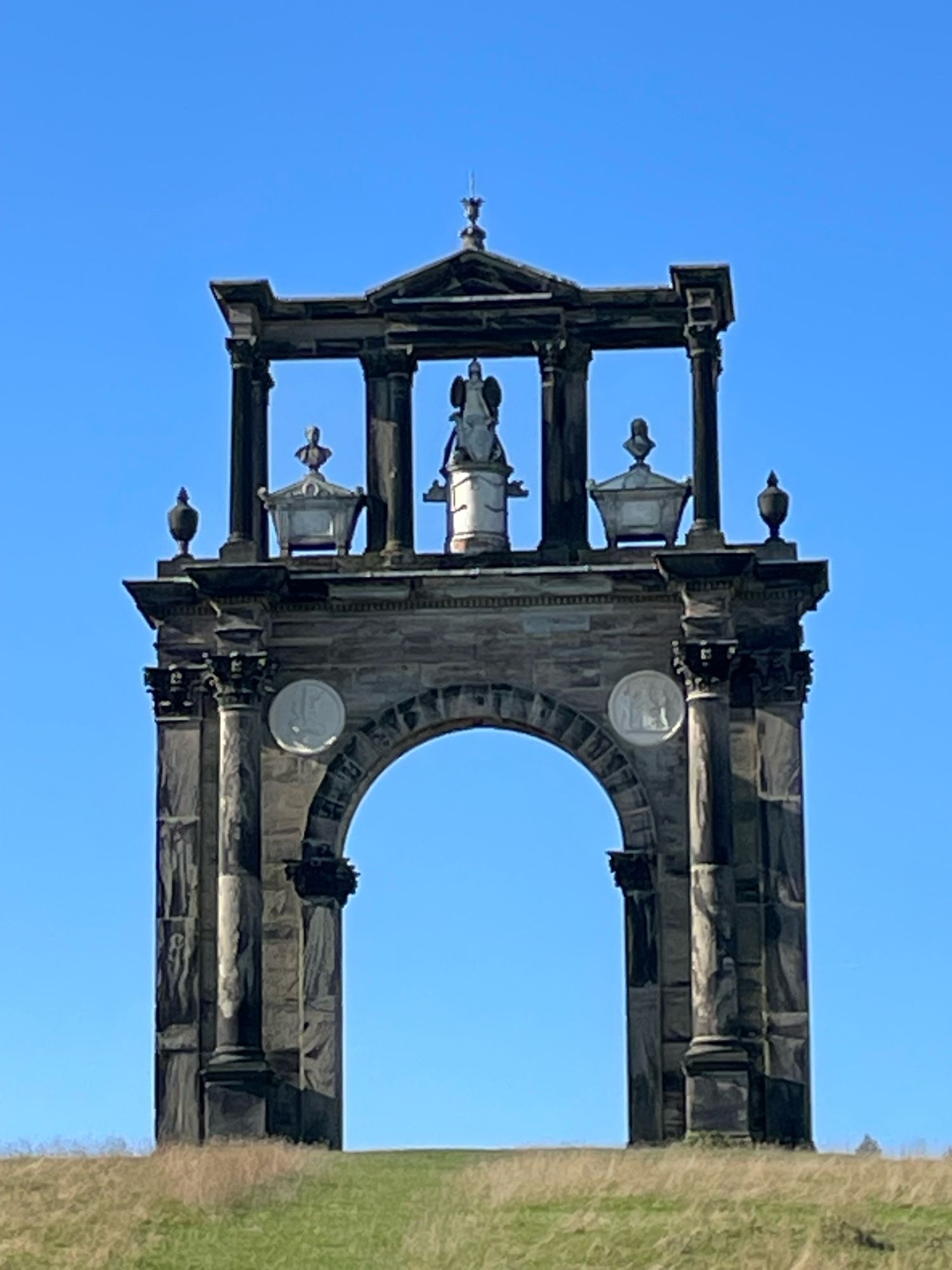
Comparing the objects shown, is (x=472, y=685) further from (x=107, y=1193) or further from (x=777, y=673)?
(x=107, y=1193)

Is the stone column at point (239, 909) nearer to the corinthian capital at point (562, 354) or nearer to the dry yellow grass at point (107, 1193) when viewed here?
the dry yellow grass at point (107, 1193)

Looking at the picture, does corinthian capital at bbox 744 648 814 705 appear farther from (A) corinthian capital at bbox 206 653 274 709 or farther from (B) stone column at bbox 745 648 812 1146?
(A) corinthian capital at bbox 206 653 274 709

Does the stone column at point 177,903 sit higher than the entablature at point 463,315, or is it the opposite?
the entablature at point 463,315

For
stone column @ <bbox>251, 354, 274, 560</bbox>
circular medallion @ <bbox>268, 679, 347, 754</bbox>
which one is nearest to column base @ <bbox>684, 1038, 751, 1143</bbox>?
circular medallion @ <bbox>268, 679, 347, 754</bbox>

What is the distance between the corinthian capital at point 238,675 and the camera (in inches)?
1699

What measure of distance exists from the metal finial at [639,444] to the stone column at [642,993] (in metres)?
4.81

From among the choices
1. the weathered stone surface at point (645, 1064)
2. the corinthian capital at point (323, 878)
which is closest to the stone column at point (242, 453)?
the corinthian capital at point (323, 878)

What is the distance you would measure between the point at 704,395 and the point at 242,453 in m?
5.57

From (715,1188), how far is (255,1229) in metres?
4.38

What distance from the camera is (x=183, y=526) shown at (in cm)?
4444

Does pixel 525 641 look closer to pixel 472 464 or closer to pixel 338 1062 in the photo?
pixel 472 464

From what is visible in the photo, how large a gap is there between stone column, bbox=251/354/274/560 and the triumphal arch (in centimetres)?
5

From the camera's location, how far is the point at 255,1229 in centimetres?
3105

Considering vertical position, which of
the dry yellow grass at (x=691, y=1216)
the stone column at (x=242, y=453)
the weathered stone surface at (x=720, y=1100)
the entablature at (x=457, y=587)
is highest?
the stone column at (x=242, y=453)
